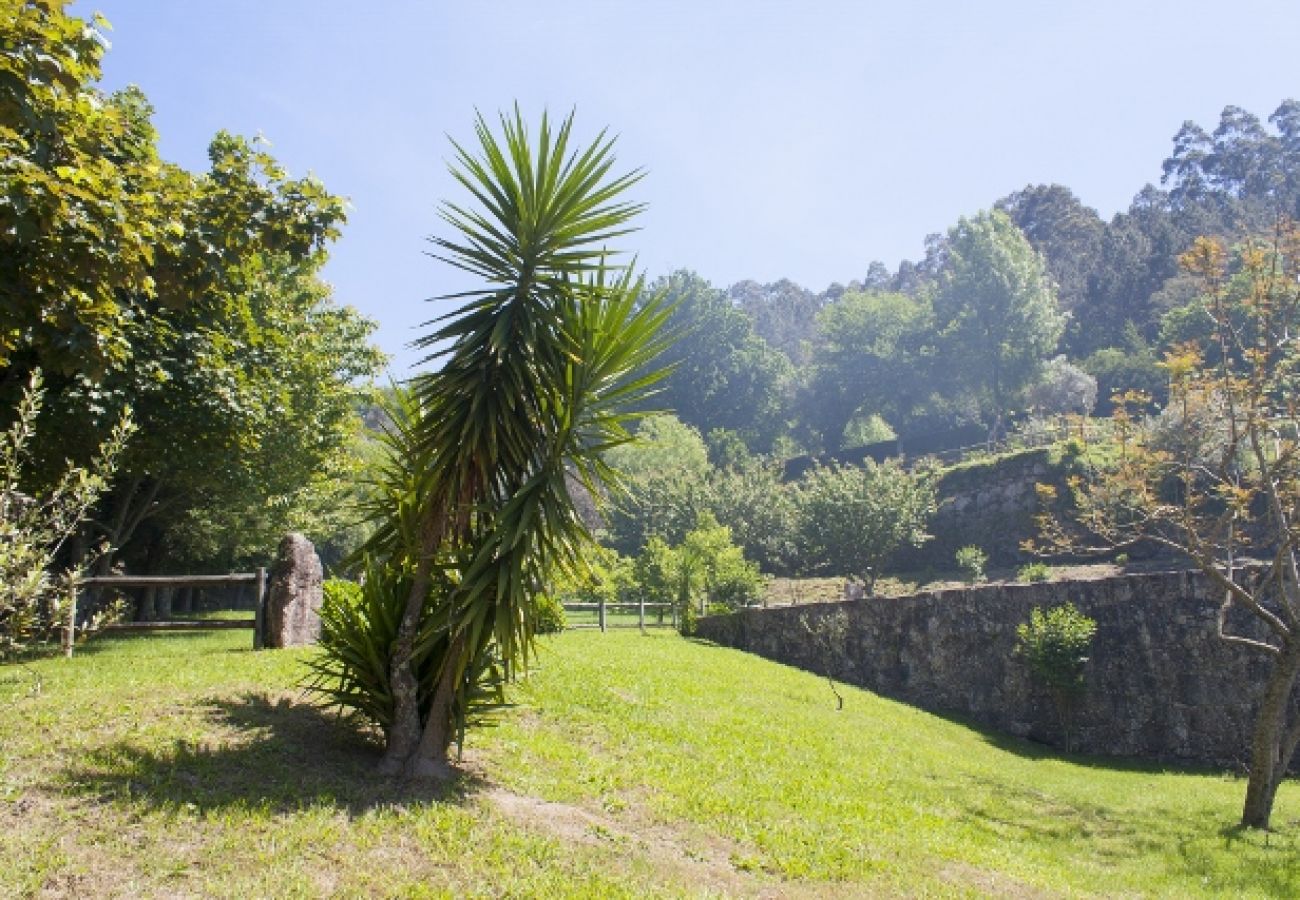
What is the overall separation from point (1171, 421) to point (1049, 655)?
18056mm

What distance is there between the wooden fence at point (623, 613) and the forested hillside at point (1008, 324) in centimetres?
2714

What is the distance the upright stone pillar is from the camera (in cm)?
1234

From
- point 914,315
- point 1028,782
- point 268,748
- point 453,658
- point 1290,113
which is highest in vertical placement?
point 1290,113

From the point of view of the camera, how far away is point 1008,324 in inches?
2400

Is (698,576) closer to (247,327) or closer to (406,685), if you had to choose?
(247,327)

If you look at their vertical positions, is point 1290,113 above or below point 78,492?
above

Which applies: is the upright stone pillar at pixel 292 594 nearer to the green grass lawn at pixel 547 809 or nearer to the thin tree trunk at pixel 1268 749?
the green grass lawn at pixel 547 809

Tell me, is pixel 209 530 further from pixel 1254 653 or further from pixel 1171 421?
pixel 1171 421

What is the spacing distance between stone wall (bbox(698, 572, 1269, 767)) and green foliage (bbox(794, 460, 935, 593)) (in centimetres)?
1239

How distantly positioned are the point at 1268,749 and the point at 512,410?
11.1 meters

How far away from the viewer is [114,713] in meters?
7.28

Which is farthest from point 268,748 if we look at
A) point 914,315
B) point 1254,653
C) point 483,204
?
point 914,315

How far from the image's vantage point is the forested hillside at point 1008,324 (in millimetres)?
60031

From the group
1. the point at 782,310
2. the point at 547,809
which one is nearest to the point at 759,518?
the point at 547,809
